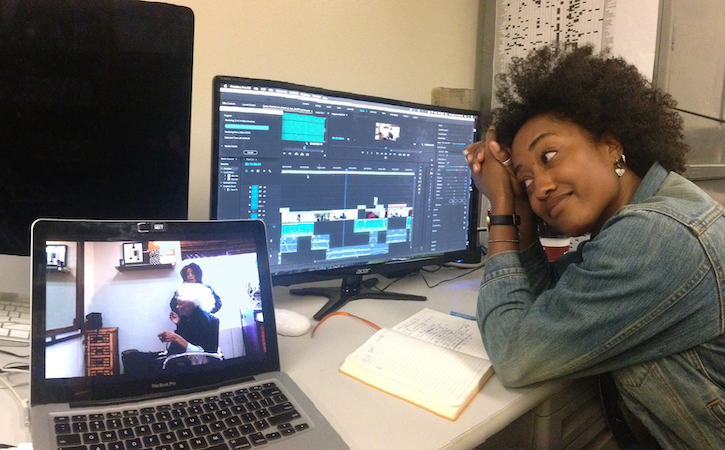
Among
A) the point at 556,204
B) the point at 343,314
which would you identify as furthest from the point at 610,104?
the point at 343,314

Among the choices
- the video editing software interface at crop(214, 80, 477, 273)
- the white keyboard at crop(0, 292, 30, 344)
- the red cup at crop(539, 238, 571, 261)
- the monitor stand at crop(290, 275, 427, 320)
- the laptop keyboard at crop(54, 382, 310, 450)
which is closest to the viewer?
the laptop keyboard at crop(54, 382, 310, 450)

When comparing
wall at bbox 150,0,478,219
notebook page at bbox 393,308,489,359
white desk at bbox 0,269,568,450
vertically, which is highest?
wall at bbox 150,0,478,219

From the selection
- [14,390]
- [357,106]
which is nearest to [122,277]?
[14,390]

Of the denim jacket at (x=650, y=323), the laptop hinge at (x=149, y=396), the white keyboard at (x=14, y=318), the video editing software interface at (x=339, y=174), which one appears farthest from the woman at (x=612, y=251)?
the white keyboard at (x=14, y=318)

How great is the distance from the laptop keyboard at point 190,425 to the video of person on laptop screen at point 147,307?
0.24ft

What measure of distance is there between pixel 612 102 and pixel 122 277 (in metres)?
0.88

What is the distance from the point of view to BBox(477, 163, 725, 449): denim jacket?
2.17 feet

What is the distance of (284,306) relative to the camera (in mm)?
1094

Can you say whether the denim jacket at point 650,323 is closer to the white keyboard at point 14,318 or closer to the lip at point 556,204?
the lip at point 556,204

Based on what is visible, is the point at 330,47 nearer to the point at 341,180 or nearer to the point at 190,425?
the point at 341,180

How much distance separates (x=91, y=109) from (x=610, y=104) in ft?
2.94

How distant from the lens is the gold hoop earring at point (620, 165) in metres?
0.87

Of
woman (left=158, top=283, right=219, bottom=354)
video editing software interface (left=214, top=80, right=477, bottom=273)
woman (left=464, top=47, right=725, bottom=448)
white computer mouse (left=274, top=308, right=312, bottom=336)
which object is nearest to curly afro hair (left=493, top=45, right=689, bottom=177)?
woman (left=464, top=47, right=725, bottom=448)

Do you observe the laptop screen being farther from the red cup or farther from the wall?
the red cup
